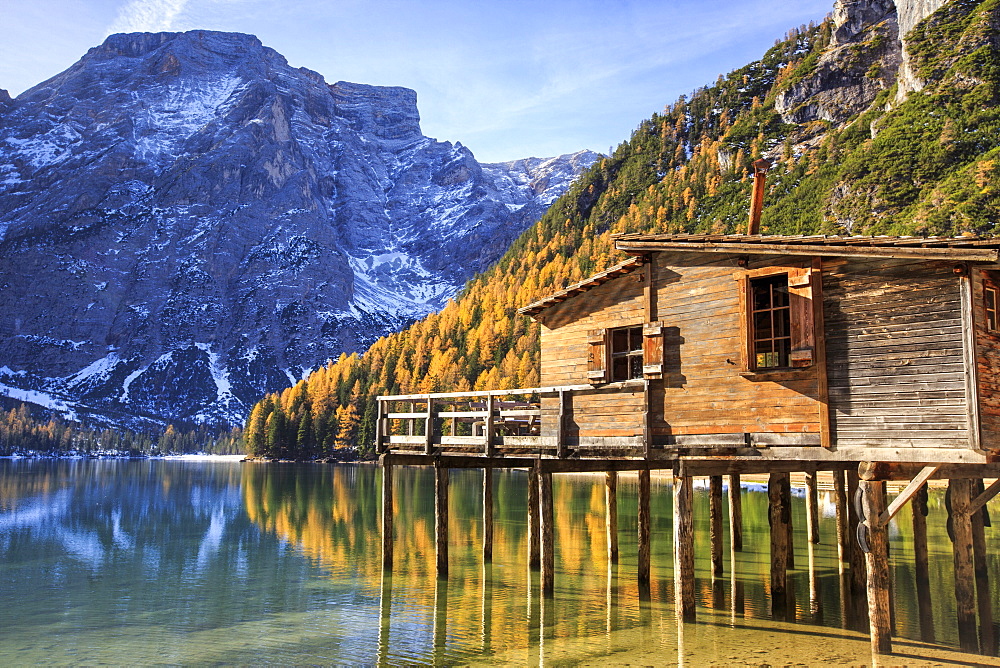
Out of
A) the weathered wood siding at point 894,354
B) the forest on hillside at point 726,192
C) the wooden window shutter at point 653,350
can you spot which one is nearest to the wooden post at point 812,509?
the wooden window shutter at point 653,350

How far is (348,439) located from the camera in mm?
135875

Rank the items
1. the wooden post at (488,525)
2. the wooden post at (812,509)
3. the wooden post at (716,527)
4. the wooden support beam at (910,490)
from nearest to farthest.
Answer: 1. the wooden support beam at (910,490)
2. the wooden post at (716,527)
3. the wooden post at (812,509)
4. the wooden post at (488,525)

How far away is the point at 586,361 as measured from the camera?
23.4 metres

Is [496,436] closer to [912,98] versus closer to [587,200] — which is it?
[912,98]

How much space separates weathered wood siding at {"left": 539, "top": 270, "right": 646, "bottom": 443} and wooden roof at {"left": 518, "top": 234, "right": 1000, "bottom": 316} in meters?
0.52

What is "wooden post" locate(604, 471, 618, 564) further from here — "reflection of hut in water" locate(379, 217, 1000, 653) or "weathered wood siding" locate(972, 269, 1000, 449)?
"weathered wood siding" locate(972, 269, 1000, 449)

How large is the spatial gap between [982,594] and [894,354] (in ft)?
34.6

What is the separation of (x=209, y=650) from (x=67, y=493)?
66393 mm

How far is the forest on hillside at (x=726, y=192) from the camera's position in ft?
308

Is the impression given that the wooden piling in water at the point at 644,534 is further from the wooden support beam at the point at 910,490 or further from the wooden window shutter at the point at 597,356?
the wooden support beam at the point at 910,490

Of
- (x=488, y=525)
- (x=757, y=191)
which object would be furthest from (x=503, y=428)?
(x=757, y=191)

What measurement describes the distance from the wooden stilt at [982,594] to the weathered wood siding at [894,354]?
19.2 ft

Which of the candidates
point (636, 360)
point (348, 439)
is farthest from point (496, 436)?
point (348, 439)

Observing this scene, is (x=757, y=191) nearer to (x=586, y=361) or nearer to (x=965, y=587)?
(x=586, y=361)
